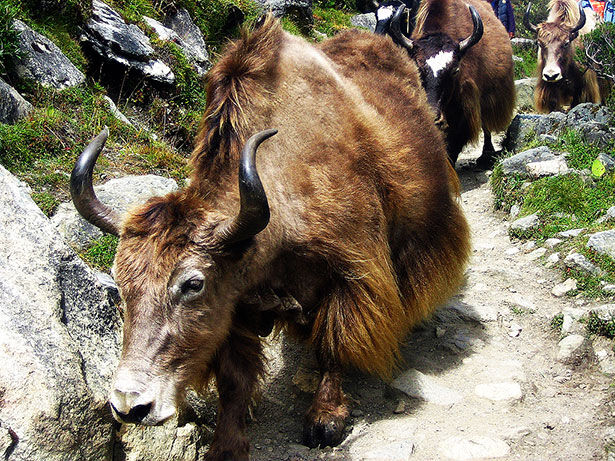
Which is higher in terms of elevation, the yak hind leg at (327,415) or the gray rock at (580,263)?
the gray rock at (580,263)

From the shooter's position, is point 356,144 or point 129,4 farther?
point 129,4

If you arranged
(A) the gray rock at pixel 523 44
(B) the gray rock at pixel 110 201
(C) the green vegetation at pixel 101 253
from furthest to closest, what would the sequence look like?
(A) the gray rock at pixel 523 44 < (B) the gray rock at pixel 110 201 < (C) the green vegetation at pixel 101 253

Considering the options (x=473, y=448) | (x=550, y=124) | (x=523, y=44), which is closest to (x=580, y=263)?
(x=473, y=448)

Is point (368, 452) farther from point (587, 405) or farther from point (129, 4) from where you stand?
point (129, 4)

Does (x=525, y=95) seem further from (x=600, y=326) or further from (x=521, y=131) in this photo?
(x=600, y=326)

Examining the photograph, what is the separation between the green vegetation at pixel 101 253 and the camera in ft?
14.5

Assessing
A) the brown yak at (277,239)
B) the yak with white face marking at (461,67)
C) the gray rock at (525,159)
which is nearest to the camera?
the brown yak at (277,239)

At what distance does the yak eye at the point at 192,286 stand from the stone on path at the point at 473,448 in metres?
1.63

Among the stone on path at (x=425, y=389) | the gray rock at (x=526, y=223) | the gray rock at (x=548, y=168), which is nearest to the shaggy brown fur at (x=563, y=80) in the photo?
the gray rock at (x=548, y=168)

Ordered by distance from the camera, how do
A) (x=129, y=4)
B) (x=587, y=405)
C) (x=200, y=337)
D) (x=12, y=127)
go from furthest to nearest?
(x=129, y=4) < (x=12, y=127) < (x=587, y=405) < (x=200, y=337)

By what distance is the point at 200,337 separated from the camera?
314 centimetres

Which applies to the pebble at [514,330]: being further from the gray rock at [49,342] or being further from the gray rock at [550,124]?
the gray rock at [550,124]

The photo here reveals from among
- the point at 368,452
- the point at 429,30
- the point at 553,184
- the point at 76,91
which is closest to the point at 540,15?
the point at 429,30

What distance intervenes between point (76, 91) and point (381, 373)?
158 inches
